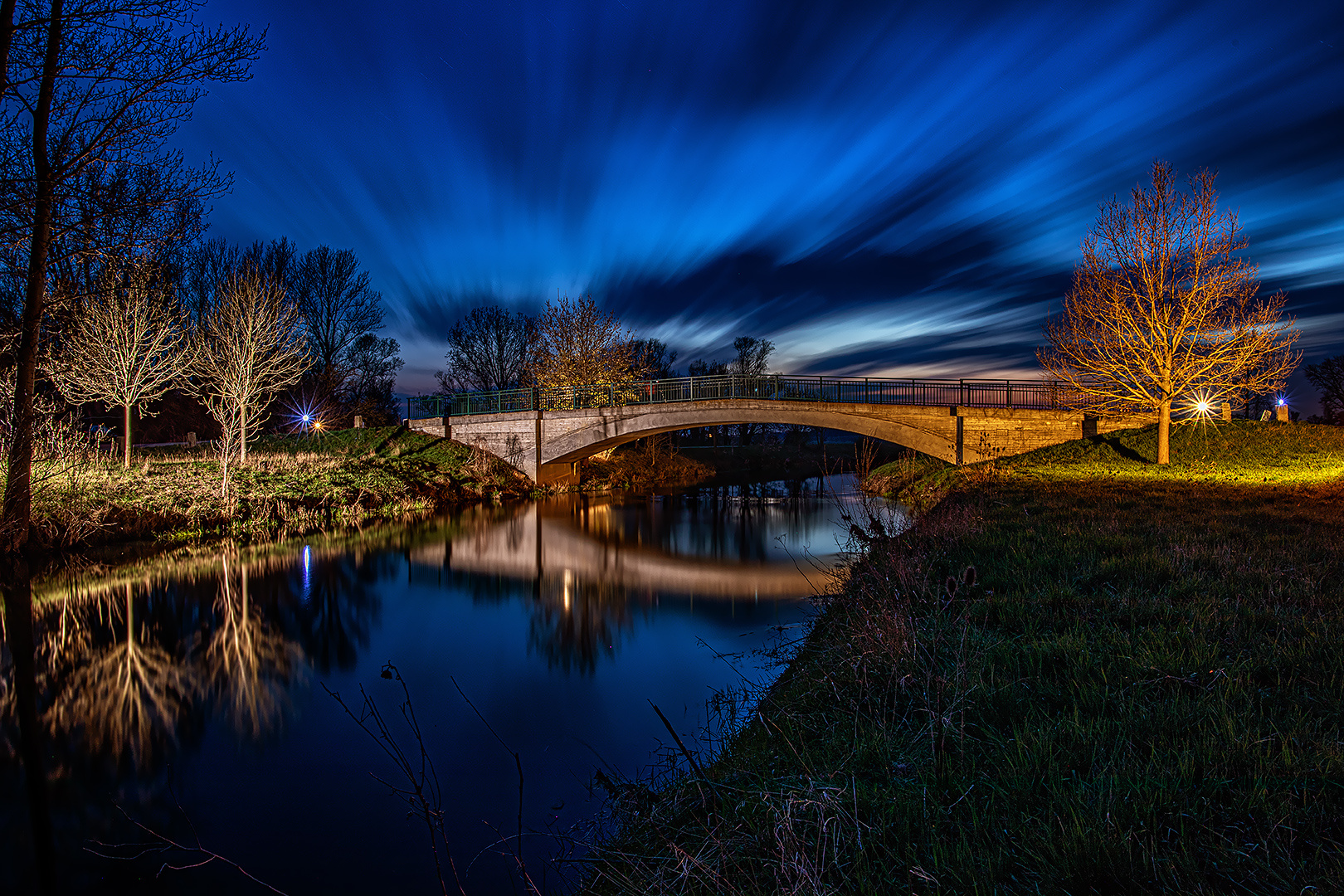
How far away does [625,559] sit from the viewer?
1675cm

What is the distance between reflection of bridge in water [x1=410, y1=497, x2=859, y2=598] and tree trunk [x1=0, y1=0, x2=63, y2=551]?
6.92 metres

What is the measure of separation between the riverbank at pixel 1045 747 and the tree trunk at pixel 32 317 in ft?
40.2

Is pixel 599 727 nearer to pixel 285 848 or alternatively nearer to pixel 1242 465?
pixel 285 848

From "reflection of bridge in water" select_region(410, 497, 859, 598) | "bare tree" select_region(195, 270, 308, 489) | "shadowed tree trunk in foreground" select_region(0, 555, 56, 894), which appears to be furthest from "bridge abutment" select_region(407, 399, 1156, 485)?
"shadowed tree trunk in foreground" select_region(0, 555, 56, 894)

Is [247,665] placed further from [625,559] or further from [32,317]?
A: [625,559]

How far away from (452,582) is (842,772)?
11715 mm

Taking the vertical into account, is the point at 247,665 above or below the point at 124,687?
below

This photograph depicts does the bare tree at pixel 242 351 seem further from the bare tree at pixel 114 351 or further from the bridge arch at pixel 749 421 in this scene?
the bridge arch at pixel 749 421

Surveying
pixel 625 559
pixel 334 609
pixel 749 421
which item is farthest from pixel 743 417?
pixel 334 609

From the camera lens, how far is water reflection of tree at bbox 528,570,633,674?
354 inches

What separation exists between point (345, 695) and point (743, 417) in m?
22.3

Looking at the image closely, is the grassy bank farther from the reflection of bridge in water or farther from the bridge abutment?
the reflection of bridge in water

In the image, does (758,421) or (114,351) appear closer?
(114,351)

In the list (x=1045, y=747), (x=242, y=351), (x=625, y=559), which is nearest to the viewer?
(x=1045, y=747)
